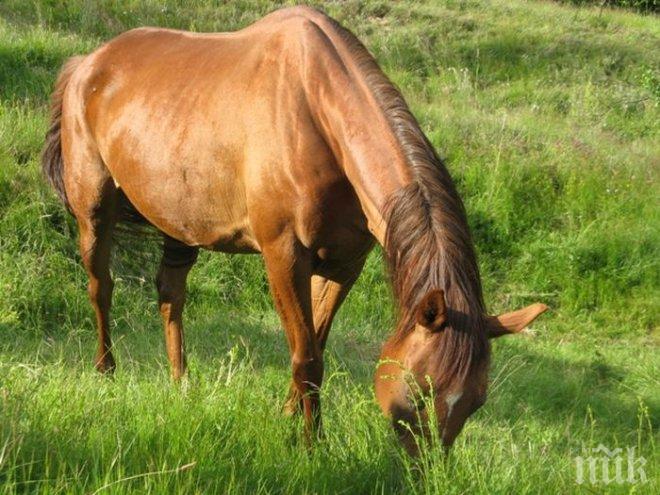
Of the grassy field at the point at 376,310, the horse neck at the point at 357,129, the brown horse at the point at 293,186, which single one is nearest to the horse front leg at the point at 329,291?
the brown horse at the point at 293,186

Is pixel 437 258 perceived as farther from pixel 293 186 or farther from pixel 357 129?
pixel 293 186

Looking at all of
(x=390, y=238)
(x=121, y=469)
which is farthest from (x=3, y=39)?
(x=121, y=469)

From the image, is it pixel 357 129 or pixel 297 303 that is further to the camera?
pixel 297 303

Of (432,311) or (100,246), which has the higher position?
(432,311)

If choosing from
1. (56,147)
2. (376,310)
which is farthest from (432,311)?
(376,310)

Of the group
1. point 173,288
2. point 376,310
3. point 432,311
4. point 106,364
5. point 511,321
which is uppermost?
point 432,311

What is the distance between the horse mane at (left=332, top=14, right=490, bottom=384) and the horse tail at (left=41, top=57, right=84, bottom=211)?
9.99 feet

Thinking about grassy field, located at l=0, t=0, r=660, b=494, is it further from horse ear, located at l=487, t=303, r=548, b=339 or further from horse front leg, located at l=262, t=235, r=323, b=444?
horse ear, located at l=487, t=303, r=548, b=339

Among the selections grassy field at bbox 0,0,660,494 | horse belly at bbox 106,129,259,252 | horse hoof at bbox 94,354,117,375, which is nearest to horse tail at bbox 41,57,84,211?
grassy field at bbox 0,0,660,494

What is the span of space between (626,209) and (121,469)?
7321mm

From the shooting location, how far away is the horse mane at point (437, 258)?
3338 mm

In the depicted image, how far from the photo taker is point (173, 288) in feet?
19.4

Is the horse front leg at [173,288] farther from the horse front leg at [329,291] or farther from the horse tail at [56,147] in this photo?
the horse front leg at [329,291]

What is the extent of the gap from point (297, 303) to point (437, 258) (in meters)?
1.03
